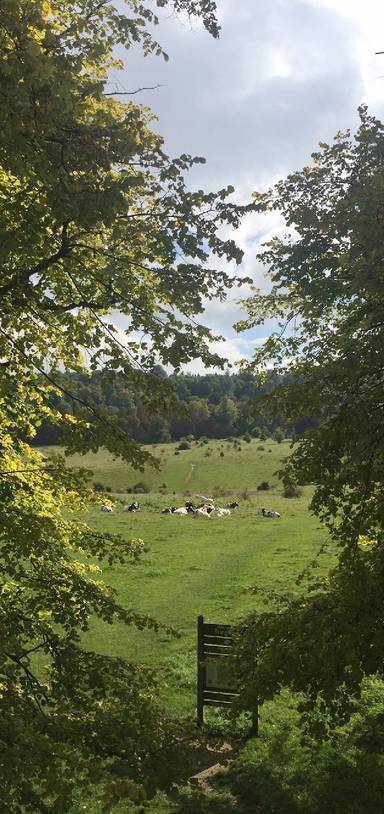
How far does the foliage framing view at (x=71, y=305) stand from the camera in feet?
15.9

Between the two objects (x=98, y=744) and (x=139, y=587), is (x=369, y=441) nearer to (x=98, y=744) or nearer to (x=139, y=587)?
(x=98, y=744)

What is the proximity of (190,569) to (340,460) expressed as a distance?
65.5 ft

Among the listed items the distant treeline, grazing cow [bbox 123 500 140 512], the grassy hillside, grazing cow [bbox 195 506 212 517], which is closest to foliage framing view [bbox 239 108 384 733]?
the distant treeline

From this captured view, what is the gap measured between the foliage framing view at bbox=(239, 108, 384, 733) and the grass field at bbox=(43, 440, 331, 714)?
1.61m

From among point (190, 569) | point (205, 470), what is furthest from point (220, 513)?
point (205, 470)

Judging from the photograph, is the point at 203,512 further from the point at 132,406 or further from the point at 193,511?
the point at 132,406

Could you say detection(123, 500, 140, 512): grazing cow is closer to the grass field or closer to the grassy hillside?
the grass field

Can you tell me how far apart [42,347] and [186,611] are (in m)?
14.4

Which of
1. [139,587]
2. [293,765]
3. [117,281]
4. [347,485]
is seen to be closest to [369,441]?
[347,485]

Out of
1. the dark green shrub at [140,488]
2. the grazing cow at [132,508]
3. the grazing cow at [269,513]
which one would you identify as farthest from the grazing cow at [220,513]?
the dark green shrub at [140,488]

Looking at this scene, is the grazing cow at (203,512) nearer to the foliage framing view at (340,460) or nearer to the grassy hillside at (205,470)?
the grassy hillside at (205,470)

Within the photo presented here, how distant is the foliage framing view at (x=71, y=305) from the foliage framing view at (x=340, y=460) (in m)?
1.53

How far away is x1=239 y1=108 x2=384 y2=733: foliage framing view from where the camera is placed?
637 centimetres

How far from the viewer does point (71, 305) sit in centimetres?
748
